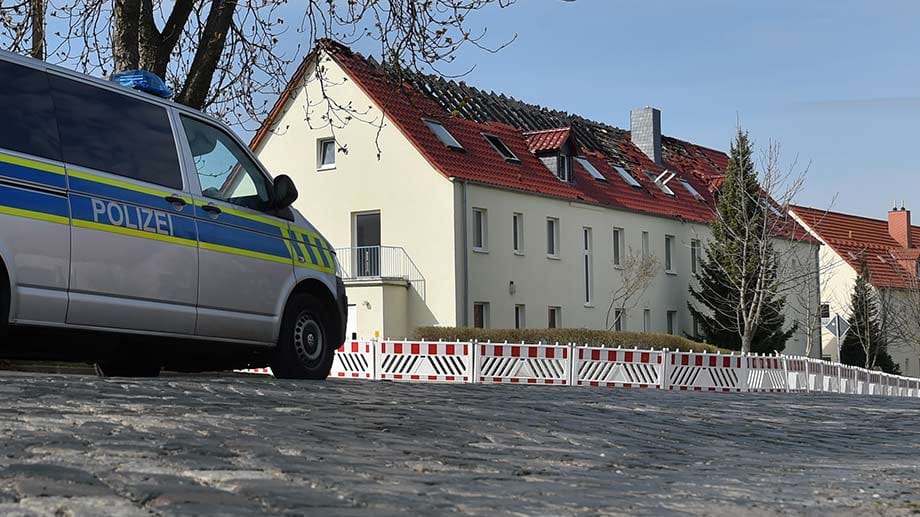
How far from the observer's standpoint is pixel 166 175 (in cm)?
980

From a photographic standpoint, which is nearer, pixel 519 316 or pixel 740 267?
pixel 519 316

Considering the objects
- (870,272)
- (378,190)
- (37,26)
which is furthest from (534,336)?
(870,272)

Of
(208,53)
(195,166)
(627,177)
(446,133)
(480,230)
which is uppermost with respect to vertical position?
(446,133)

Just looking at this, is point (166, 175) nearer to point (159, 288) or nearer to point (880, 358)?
point (159, 288)

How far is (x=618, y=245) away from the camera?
51562 millimetres

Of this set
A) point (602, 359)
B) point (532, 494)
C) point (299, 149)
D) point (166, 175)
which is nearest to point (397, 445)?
point (532, 494)

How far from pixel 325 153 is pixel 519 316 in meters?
8.42

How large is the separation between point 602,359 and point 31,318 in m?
19.6

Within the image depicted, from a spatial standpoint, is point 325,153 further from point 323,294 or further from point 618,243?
point 323,294

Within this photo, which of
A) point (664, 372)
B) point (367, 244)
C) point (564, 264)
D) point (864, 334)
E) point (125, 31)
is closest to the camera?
point (125, 31)

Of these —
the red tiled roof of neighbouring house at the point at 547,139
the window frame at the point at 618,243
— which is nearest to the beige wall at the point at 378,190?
the red tiled roof of neighbouring house at the point at 547,139

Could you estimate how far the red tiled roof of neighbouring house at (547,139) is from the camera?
49.0m

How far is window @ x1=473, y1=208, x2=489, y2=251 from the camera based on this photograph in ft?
146

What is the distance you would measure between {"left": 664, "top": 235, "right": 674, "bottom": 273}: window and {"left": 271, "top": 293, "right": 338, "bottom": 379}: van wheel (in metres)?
43.9
